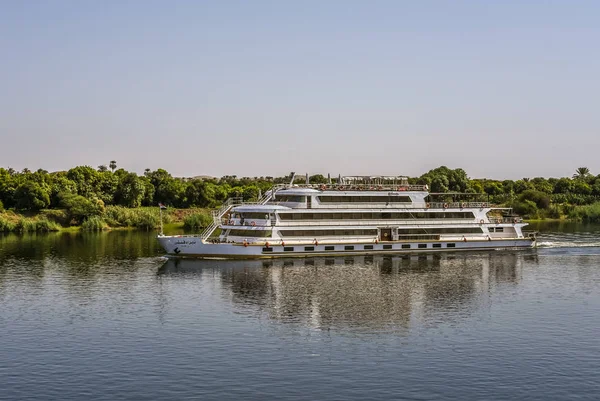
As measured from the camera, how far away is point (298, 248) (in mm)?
84500

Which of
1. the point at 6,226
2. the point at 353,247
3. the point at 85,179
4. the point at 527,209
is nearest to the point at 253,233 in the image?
the point at 353,247

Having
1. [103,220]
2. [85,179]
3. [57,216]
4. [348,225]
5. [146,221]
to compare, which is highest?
[85,179]

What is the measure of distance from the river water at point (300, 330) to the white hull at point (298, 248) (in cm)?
187

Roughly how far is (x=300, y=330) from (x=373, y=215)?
41.2 m

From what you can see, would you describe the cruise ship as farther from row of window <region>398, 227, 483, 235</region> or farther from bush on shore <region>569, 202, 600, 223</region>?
bush on shore <region>569, 202, 600, 223</region>

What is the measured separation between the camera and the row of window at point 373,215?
85.3m

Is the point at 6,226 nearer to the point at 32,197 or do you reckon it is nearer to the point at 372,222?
the point at 32,197

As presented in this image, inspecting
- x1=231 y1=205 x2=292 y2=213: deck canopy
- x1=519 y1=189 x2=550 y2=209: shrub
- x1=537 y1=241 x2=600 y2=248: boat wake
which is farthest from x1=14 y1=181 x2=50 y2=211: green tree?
x1=519 y1=189 x2=550 y2=209: shrub

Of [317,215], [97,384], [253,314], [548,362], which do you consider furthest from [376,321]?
[317,215]

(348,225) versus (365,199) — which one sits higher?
(365,199)

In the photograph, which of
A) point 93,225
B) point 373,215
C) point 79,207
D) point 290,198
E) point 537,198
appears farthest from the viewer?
point 537,198

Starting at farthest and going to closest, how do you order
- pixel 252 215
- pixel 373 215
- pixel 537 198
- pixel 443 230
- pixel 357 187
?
pixel 537 198 → pixel 443 230 → pixel 357 187 → pixel 373 215 → pixel 252 215

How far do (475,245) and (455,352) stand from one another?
50.6 m

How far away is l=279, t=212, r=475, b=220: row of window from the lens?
85312mm
